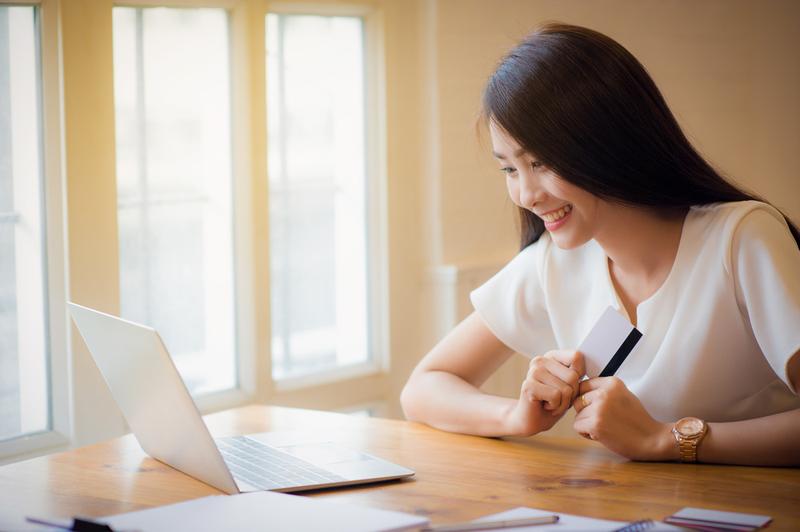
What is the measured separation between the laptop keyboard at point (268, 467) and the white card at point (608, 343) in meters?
0.42

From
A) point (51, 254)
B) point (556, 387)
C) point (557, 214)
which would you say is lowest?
point (556, 387)

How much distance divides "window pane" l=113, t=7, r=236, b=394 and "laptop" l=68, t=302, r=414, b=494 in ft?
4.24

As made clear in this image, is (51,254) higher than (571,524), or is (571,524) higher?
(51,254)

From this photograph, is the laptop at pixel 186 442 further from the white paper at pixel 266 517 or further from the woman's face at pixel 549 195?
the woman's face at pixel 549 195

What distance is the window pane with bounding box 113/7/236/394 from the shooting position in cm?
279

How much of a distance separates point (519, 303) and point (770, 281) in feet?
1.68

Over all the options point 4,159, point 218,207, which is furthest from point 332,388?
point 4,159

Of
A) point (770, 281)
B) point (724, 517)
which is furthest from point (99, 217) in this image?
point (724, 517)

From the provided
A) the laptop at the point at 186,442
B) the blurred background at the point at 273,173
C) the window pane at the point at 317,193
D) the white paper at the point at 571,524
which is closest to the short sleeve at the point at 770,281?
the white paper at the point at 571,524

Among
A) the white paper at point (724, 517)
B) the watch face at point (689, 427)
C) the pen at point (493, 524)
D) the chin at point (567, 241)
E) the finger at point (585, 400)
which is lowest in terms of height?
the white paper at point (724, 517)

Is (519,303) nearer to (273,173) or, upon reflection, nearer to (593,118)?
(593,118)

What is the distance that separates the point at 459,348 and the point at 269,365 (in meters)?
1.23

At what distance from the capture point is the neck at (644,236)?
1.74 meters

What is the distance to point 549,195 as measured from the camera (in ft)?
5.52
